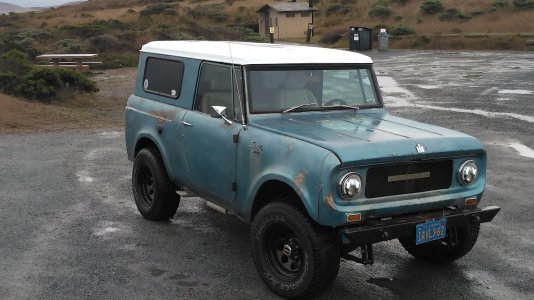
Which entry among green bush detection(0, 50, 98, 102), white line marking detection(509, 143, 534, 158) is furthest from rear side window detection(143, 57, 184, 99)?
green bush detection(0, 50, 98, 102)

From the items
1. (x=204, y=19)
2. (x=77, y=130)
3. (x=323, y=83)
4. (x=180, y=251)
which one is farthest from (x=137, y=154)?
(x=204, y=19)

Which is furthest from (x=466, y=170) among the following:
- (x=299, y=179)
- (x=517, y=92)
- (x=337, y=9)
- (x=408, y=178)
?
(x=337, y=9)

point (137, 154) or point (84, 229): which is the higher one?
point (137, 154)

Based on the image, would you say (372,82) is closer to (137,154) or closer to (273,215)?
(273,215)

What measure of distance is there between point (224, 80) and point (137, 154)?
1.87 meters

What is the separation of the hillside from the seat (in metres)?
25.1

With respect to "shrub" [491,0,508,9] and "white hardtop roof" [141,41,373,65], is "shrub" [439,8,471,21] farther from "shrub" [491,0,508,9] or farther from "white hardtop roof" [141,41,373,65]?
"white hardtop roof" [141,41,373,65]

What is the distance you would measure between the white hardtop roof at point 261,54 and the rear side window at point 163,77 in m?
0.15

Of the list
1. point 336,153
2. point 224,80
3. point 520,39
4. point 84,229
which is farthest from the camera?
point 520,39

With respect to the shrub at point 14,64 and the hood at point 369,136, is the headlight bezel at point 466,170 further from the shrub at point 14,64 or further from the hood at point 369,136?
the shrub at point 14,64

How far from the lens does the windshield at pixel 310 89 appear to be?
5.65 m

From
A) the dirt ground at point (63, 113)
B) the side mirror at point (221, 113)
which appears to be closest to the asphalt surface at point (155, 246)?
the side mirror at point (221, 113)

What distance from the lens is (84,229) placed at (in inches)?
269

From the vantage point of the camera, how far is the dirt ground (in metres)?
14.0
